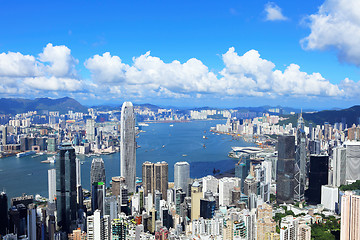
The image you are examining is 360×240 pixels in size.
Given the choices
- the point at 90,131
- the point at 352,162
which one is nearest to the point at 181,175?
the point at 352,162

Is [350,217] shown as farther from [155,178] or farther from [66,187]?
[66,187]

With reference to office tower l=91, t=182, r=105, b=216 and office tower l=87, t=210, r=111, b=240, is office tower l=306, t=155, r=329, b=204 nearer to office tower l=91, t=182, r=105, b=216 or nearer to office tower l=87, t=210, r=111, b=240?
office tower l=91, t=182, r=105, b=216

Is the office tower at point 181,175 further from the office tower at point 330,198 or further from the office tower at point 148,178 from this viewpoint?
the office tower at point 330,198

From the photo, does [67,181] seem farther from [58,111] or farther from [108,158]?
[58,111]

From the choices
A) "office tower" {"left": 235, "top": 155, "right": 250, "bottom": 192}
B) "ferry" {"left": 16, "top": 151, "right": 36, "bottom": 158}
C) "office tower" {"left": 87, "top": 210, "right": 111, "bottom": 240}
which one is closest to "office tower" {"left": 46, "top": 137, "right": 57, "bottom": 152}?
"ferry" {"left": 16, "top": 151, "right": 36, "bottom": 158}

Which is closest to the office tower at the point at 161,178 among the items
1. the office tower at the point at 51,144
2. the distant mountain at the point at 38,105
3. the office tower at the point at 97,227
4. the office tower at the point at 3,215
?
the office tower at the point at 97,227
